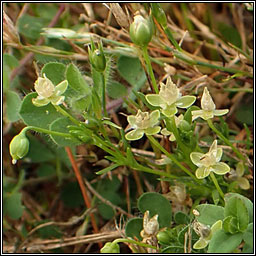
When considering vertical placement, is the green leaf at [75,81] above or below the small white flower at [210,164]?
above

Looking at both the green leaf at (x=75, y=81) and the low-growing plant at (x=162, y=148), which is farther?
the green leaf at (x=75, y=81)

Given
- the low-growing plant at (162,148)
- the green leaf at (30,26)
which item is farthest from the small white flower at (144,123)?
the green leaf at (30,26)

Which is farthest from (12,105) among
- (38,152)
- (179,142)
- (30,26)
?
(179,142)

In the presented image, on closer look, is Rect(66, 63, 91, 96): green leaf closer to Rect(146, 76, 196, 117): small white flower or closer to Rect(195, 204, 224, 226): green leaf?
Rect(146, 76, 196, 117): small white flower

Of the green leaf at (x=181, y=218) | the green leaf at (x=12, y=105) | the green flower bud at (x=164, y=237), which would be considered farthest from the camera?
the green leaf at (x=12, y=105)

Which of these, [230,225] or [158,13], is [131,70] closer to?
[158,13]

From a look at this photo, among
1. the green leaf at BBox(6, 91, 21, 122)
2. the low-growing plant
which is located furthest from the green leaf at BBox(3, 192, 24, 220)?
the low-growing plant

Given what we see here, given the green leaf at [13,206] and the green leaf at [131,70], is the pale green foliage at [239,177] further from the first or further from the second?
the green leaf at [13,206]
